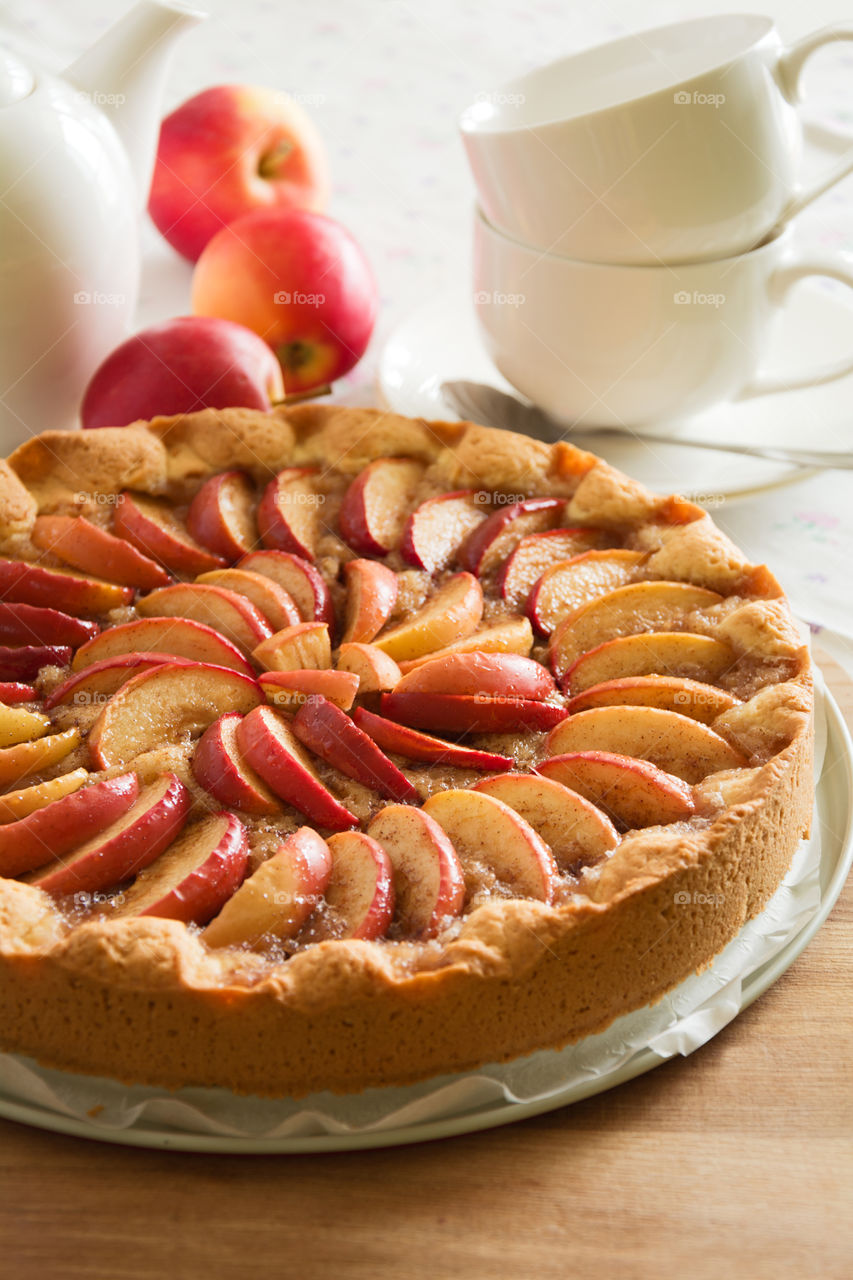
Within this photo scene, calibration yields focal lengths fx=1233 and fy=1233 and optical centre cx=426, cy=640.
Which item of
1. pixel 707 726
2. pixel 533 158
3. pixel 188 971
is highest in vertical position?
pixel 533 158

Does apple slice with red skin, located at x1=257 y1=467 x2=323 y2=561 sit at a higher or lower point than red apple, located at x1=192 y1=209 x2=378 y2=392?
lower

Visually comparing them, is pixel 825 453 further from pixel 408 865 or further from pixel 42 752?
pixel 42 752

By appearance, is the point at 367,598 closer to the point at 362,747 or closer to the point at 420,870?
the point at 362,747

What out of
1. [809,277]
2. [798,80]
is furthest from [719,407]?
[798,80]

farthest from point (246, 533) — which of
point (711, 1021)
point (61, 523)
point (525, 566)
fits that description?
point (711, 1021)

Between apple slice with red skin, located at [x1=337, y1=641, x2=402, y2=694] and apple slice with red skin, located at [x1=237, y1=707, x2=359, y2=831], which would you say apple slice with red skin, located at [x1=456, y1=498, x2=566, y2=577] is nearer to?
apple slice with red skin, located at [x1=337, y1=641, x2=402, y2=694]

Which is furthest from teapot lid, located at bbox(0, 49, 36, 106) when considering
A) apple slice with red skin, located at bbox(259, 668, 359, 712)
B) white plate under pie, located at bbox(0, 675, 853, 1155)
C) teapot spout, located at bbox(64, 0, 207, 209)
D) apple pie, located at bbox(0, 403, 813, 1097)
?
white plate under pie, located at bbox(0, 675, 853, 1155)
